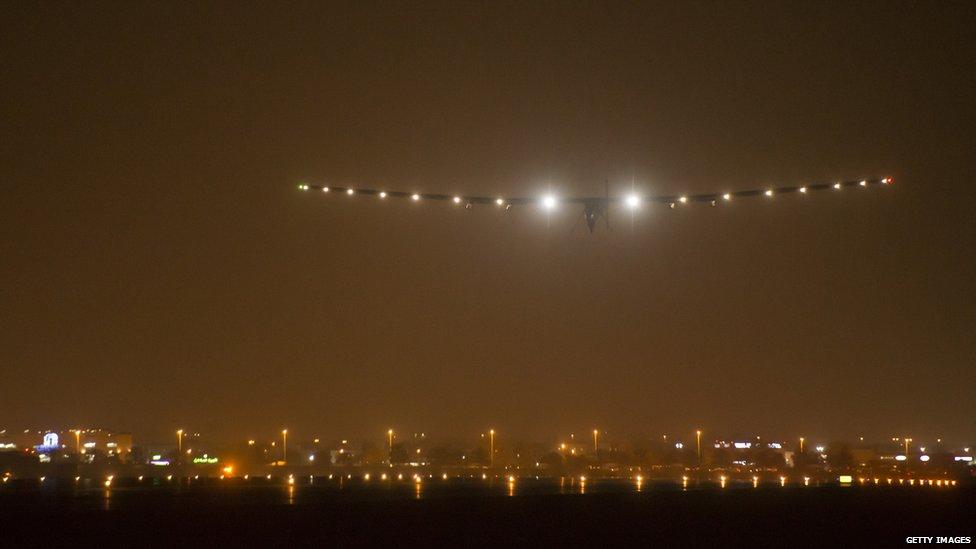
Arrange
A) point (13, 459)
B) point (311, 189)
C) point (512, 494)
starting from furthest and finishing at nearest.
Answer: point (13, 459) → point (311, 189) → point (512, 494)

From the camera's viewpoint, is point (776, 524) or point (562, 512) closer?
point (776, 524)

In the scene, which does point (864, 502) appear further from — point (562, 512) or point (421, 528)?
point (421, 528)

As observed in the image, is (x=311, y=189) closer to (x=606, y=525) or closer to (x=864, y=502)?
(x=606, y=525)

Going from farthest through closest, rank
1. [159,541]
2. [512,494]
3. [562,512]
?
[512,494] → [562,512] → [159,541]

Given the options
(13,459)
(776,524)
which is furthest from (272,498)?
(13,459)

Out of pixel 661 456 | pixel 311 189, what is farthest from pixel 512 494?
pixel 661 456

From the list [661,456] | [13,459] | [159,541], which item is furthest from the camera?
[661,456]

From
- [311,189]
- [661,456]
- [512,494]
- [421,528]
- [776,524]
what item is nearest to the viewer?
[421,528]

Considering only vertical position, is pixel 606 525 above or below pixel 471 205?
below

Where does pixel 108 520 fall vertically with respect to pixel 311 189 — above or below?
below
